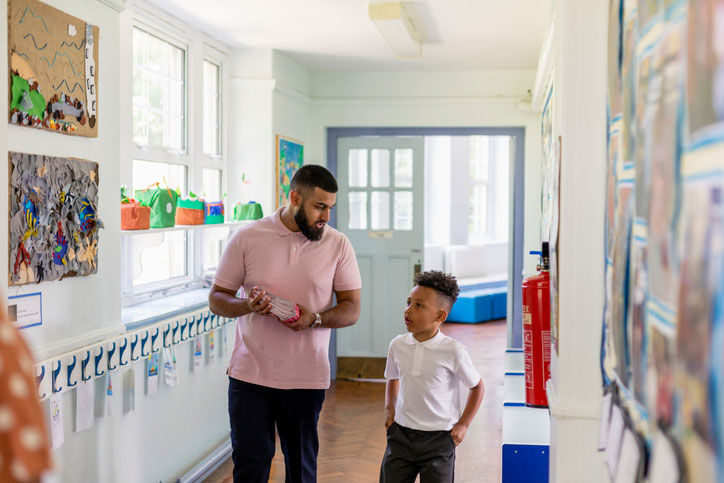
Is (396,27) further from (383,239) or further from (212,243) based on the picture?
(383,239)

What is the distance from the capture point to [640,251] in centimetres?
135

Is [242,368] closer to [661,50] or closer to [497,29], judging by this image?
[661,50]

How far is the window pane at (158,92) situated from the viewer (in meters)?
4.53

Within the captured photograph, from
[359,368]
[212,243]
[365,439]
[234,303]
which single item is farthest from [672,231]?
[359,368]

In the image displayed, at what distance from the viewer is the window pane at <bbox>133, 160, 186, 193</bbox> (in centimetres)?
458

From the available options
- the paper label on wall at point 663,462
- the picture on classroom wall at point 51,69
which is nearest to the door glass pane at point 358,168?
the picture on classroom wall at point 51,69

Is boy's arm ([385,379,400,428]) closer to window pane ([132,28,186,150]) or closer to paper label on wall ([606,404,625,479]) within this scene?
paper label on wall ([606,404,625,479])

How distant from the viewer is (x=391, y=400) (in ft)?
9.95

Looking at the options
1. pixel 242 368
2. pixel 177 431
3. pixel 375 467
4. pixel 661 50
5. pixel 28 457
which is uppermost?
pixel 661 50

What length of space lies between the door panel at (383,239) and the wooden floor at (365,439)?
478mm

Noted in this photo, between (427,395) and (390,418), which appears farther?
(390,418)

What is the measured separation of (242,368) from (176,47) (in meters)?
2.78

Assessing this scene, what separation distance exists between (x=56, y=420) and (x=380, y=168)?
465 centimetres

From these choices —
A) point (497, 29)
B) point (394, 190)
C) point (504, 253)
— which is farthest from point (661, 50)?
point (504, 253)
